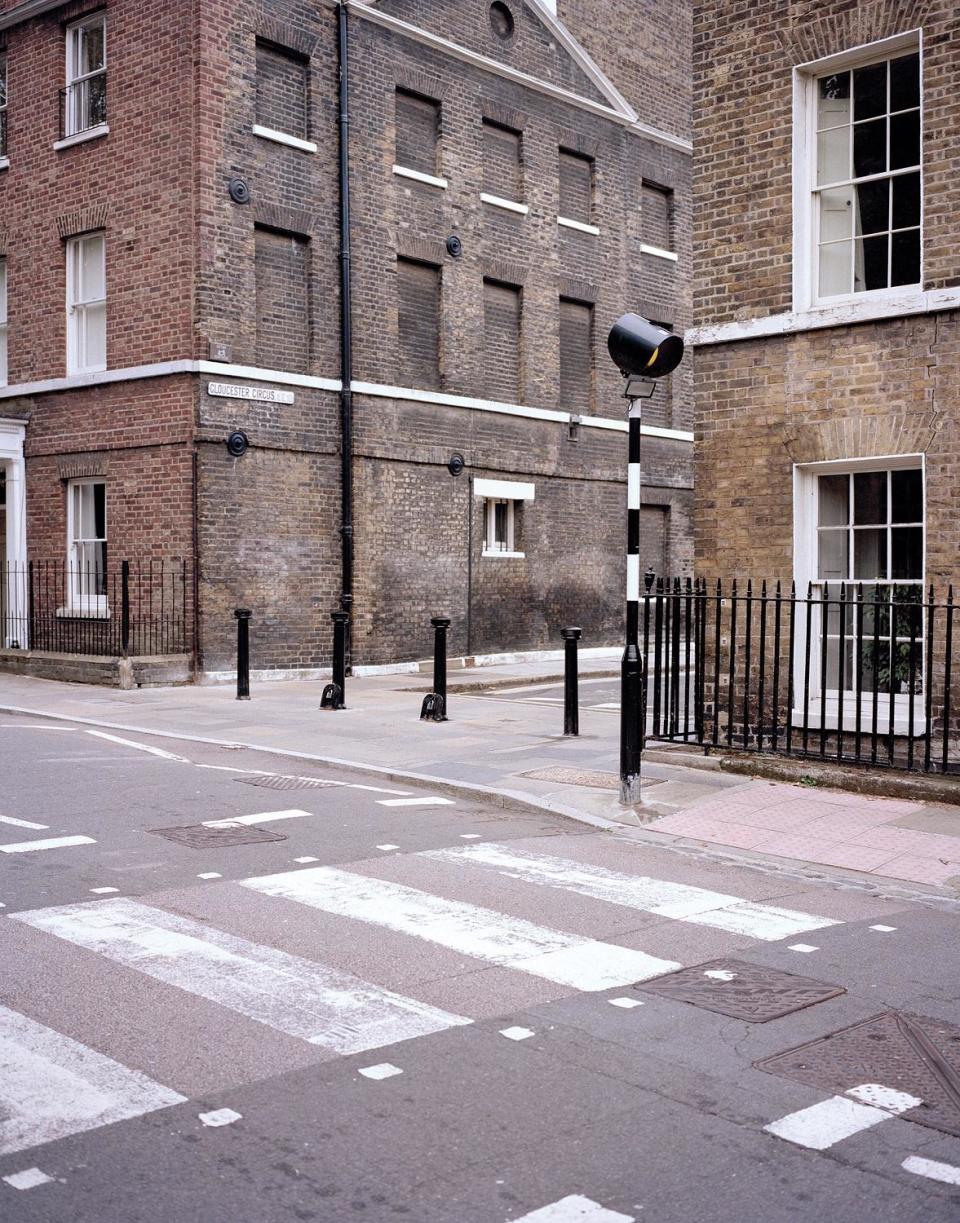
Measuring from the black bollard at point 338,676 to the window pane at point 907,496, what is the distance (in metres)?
7.11

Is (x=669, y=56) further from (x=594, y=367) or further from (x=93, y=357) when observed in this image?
(x=93, y=357)

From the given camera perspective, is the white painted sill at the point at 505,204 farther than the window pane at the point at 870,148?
Yes

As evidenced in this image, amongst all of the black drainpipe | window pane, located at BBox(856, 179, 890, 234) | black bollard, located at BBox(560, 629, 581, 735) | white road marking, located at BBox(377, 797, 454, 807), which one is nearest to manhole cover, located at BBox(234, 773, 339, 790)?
white road marking, located at BBox(377, 797, 454, 807)

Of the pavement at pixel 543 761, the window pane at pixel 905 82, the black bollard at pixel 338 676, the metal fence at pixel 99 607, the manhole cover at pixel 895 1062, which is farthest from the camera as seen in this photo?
the metal fence at pixel 99 607

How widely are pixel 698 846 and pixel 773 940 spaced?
7.91ft

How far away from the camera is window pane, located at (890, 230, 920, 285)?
443 inches

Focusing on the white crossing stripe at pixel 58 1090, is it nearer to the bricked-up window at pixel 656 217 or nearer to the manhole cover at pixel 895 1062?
the manhole cover at pixel 895 1062

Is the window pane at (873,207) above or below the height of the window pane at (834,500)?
above

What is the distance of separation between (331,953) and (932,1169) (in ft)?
9.22

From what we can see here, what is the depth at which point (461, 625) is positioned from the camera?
74.8 ft

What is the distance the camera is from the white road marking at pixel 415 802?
9.82 metres

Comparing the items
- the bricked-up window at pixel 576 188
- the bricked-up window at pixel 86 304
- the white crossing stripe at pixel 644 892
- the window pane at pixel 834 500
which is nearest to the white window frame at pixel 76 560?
the bricked-up window at pixel 86 304

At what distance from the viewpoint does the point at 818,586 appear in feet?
38.5

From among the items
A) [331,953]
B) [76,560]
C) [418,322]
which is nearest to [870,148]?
[331,953]
